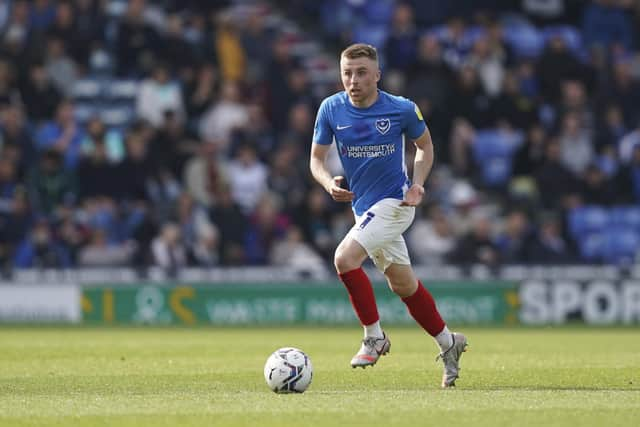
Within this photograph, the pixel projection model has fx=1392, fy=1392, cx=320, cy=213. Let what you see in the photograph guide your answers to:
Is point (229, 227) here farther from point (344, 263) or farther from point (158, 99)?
point (344, 263)

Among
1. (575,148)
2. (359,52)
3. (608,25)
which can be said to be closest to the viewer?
(359,52)

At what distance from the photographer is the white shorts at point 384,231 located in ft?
32.0

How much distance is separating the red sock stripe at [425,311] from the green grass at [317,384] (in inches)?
16.5

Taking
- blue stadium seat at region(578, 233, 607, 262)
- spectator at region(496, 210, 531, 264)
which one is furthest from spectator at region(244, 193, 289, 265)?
blue stadium seat at region(578, 233, 607, 262)

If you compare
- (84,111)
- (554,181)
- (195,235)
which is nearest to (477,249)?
(554,181)

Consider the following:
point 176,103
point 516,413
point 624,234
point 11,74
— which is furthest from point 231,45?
point 516,413

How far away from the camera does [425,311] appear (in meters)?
9.94

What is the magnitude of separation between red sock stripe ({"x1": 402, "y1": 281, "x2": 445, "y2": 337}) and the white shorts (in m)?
0.26

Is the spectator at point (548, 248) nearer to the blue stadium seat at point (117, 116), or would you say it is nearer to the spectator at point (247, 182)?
the spectator at point (247, 182)

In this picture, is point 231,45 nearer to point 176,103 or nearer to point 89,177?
point 176,103

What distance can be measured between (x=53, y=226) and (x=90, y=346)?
591 cm

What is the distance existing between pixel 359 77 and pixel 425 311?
1.73m

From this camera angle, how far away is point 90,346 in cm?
1473

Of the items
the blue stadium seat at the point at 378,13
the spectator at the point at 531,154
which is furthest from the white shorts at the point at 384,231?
the blue stadium seat at the point at 378,13
